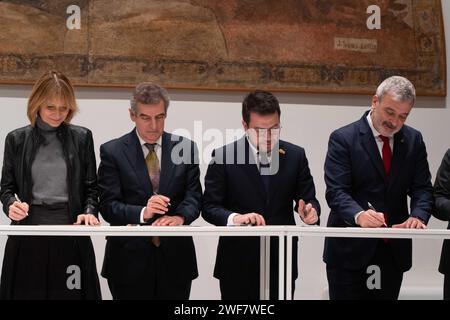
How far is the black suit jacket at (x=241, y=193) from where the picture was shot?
4387mm

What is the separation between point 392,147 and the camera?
14.9ft

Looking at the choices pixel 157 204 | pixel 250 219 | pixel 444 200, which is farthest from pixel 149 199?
pixel 444 200

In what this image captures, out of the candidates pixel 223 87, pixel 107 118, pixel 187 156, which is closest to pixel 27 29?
pixel 107 118

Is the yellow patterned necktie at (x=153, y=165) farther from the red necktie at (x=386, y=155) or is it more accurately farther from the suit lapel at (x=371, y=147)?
the red necktie at (x=386, y=155)

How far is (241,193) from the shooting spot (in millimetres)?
4449

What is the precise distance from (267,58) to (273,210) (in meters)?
2.37

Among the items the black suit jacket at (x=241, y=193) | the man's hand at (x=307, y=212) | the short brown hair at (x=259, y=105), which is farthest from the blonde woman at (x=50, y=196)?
the man's hand at (x=307, y=212)

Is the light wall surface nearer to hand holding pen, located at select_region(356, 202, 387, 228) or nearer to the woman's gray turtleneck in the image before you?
the woman's gray turtleneck

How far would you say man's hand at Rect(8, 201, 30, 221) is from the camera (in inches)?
165

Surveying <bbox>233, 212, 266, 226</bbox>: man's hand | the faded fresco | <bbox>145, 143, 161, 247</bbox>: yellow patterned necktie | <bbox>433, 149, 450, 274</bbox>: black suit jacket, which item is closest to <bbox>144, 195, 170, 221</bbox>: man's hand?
<bbox>145, 143, 161, 247</bbox>: yellow patterned necktie

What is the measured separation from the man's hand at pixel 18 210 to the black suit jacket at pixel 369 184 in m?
1.63

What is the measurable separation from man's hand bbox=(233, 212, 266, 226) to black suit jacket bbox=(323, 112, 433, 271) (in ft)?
1.48

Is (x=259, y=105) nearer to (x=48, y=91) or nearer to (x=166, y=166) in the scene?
(x=166, y=166)
